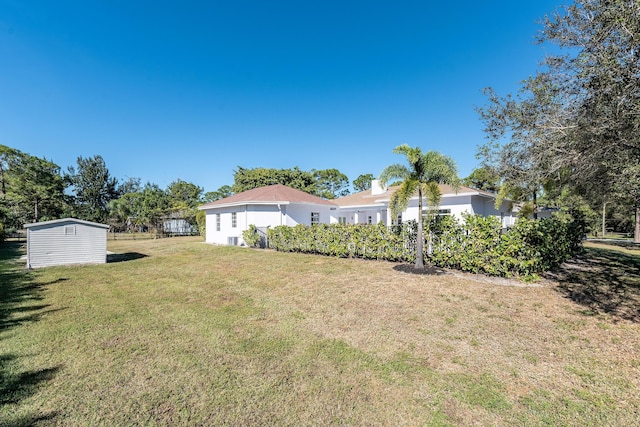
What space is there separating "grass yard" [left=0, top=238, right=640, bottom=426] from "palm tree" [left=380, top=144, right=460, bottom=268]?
103 inches

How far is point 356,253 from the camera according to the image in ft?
38.6

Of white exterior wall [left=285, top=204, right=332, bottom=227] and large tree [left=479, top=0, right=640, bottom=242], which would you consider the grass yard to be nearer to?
large tree [left=479, top=0, right=640, bottom=242]

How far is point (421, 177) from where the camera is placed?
916cm

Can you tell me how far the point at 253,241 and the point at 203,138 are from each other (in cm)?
1625

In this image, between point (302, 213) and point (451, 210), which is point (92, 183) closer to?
point (302, 213)

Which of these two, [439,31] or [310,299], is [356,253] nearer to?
[310,299]

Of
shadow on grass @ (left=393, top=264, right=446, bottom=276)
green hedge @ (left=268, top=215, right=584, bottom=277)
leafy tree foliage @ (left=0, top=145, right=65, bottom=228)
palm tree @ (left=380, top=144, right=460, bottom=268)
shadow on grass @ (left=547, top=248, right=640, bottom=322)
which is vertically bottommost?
shadow on grass @ (left=547, top=248, right=640, bottom=322)

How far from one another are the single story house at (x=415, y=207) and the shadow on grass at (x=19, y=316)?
9145 millimetres

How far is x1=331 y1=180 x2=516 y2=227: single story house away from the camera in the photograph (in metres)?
15.2

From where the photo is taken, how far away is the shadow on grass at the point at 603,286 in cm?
574

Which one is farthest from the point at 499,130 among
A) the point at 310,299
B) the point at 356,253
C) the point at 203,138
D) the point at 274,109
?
the point at 203,138

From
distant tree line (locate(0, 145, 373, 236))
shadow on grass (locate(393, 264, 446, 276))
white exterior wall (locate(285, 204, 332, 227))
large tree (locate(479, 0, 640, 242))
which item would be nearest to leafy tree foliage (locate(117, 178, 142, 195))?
distant tree line (locate(0, 145, 373, 236))

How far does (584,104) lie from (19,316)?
12879mm

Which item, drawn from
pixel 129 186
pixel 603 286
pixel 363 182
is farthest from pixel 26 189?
pixel 363 182
